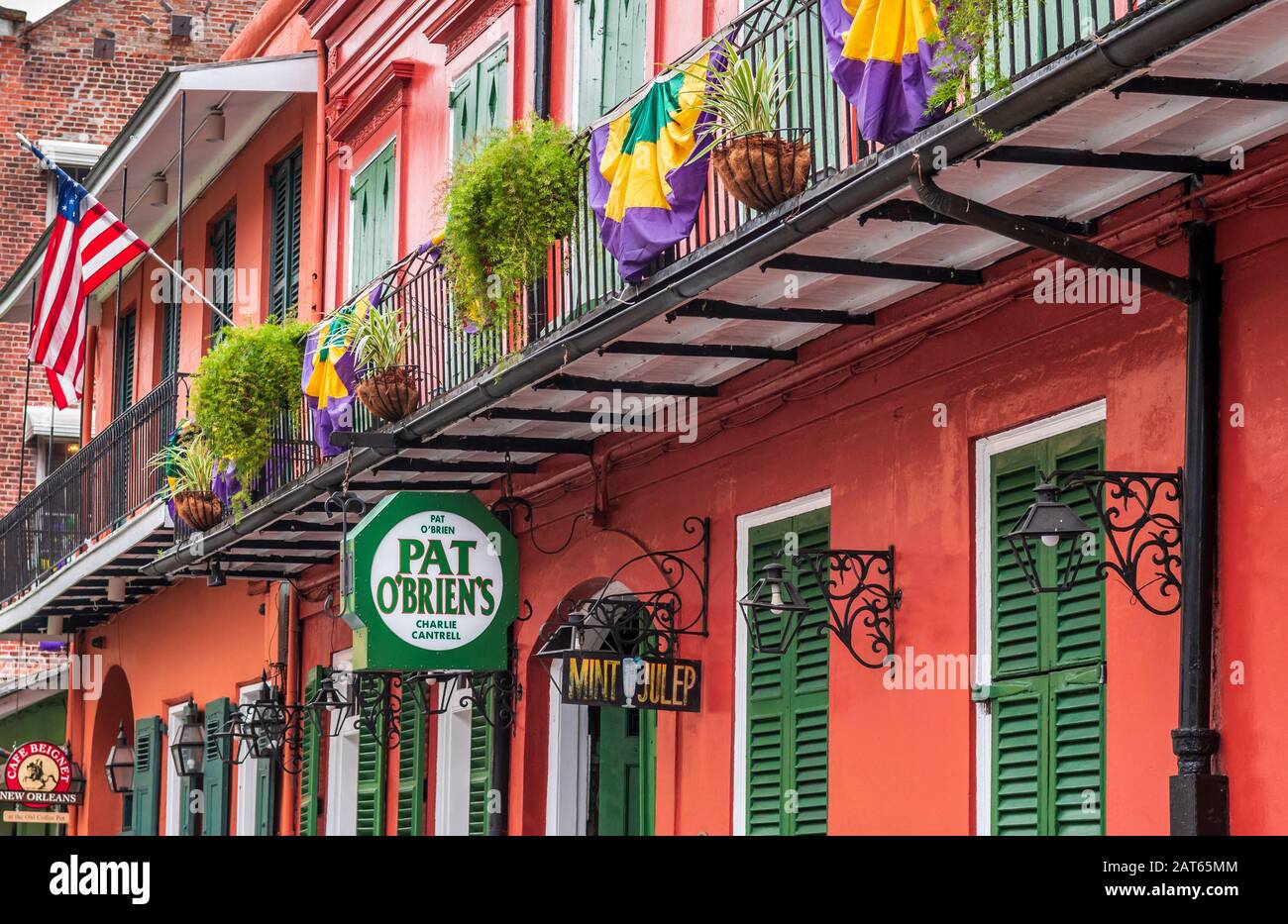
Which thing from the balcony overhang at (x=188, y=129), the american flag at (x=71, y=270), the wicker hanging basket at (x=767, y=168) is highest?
the balcony overhang at (x=188, y=129)

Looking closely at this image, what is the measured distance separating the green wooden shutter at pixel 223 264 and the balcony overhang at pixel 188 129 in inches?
19.7

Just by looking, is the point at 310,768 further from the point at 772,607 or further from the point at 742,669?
the point at 772,607

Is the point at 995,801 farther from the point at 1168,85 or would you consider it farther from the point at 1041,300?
the point at 1168,85

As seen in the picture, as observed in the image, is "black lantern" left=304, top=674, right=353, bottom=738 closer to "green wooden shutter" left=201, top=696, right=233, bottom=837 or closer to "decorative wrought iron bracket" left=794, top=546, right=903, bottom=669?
"green wooden shutter" left=201, top=696, right=233, bottom=837

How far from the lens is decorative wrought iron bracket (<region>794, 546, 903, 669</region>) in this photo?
334 inches

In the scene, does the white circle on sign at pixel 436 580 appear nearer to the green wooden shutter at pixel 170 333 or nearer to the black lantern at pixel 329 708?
the black lantern at pixel 329 708

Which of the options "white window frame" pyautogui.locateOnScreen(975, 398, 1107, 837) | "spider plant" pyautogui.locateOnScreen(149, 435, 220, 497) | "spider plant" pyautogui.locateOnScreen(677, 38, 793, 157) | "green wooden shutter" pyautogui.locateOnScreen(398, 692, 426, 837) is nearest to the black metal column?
"white window frame" pyautogui.locateOnScreen(975, 398, 1107, 837)

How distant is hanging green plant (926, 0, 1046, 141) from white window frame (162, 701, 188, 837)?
15.0 meters

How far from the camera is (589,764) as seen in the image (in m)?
12.4

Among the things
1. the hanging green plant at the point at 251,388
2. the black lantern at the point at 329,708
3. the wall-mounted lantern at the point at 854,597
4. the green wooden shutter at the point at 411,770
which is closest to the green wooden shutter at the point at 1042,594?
the wall-mounted lantern at the point at 854,597

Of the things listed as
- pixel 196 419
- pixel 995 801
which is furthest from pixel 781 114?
pixel 196 419

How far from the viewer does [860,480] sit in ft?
29.4

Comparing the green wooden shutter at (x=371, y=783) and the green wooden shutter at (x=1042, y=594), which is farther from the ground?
the green wooden shutter at (x=1042, y=594)

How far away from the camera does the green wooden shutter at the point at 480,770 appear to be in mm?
12859
